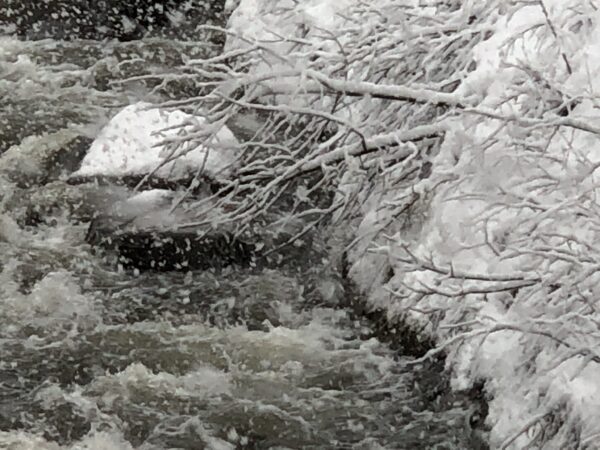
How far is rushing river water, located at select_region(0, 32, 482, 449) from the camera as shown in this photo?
4801mm

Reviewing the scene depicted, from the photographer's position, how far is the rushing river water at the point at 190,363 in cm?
480

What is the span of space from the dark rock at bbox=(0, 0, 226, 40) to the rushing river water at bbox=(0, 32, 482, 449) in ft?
13.6

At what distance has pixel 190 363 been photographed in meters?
5.28

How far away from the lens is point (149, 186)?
682 centimetres

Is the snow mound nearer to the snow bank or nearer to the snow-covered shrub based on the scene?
the snow-covered shrub

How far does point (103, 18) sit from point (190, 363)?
636cm

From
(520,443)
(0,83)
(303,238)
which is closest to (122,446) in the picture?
(520,443)

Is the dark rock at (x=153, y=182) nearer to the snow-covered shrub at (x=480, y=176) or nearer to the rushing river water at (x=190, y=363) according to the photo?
the rushing river water at (x=190, y=363)

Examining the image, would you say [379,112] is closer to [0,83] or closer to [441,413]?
[441,413]

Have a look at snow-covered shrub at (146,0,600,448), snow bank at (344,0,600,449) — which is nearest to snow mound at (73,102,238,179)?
snow-covered shrub at (146,0,600,448)

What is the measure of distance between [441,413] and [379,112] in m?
1.94

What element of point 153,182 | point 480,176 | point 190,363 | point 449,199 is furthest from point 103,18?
point 449,199

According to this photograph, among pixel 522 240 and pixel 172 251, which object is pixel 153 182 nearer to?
pixel 172 251

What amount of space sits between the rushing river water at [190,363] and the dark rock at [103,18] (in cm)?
413
